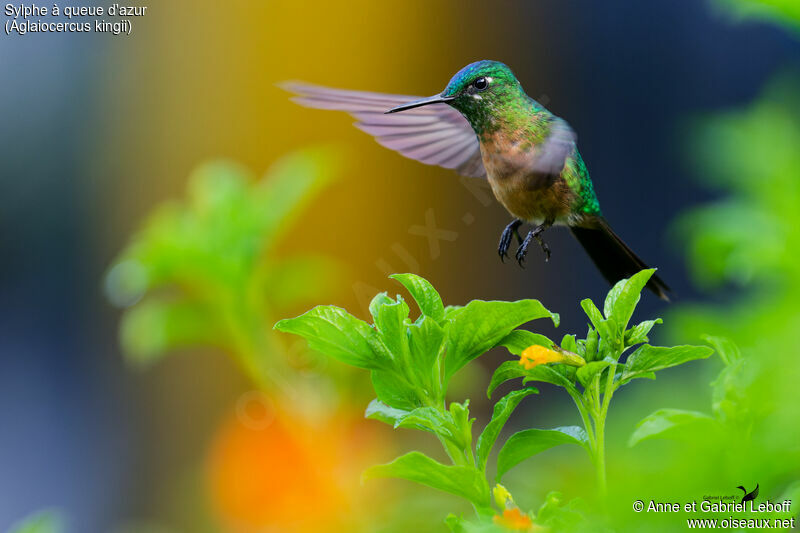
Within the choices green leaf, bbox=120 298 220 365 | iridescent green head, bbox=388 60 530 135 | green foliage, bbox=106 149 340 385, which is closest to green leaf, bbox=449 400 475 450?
iridescent green head, bbox=388 60 530 135


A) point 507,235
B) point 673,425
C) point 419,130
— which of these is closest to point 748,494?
point 673,425

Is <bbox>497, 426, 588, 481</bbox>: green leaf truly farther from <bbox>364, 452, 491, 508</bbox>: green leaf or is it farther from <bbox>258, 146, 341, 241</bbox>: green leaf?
<bbox>258, 146, 341, 241</bbox>: green leaf

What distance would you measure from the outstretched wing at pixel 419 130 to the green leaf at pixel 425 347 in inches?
9.7

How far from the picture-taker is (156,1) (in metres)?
2.73

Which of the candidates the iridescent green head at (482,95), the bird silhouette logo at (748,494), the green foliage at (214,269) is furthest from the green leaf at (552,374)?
the green foliage at (214,269)

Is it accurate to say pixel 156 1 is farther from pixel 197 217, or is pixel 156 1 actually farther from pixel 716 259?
pixel 716 259

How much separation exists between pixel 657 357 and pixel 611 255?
184 mm

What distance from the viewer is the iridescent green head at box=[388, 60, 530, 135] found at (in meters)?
0.56

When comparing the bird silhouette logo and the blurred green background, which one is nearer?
the bird silhouette logo

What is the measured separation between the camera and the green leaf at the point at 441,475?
0.37 meters

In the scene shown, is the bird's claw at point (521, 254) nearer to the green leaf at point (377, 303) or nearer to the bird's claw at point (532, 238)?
the bird's claw at point (532, 238)

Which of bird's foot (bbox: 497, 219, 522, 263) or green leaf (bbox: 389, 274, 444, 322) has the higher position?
green leaf (bbox: 389, 274, 444, 322)

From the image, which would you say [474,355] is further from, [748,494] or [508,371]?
[748,494]

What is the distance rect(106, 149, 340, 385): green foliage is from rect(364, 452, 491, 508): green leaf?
0.58m
